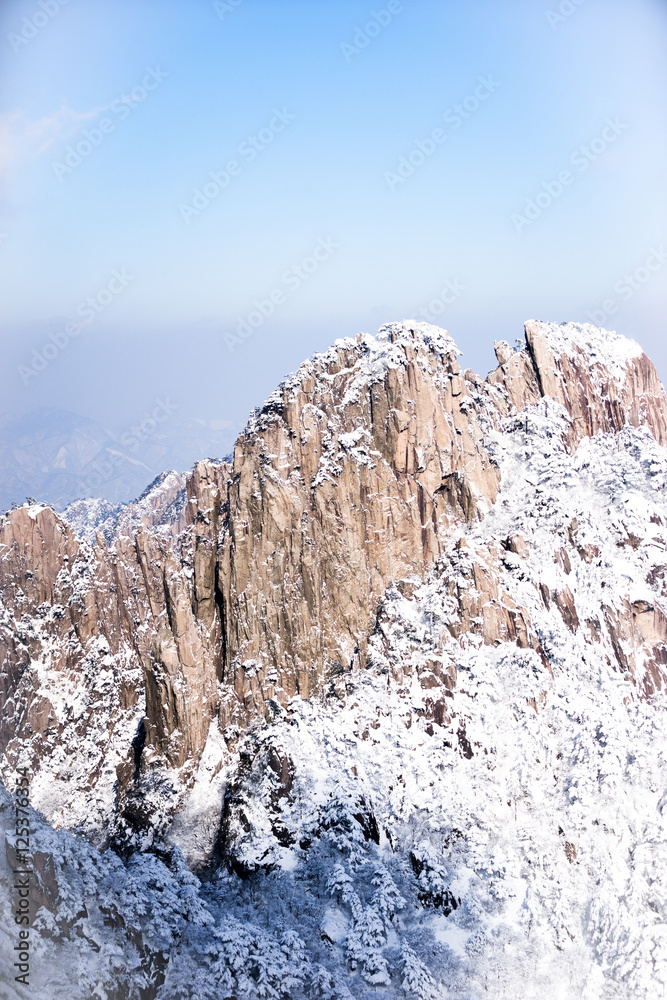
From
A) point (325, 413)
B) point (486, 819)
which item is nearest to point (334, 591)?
point (325, 413)

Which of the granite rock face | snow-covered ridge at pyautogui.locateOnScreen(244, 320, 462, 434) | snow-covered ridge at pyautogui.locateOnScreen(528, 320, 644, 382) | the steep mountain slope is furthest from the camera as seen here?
snow-covered ridge at pyautogui.locateOnScreen(528, 320, 644, 382)

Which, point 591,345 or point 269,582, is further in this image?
point 591,345

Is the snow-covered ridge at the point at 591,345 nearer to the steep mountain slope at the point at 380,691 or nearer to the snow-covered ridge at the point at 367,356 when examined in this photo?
the steep mountain slope at the point at 380,691

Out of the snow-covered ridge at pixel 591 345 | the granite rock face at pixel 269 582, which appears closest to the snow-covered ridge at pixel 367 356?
the granite rock face at pixel 269 582

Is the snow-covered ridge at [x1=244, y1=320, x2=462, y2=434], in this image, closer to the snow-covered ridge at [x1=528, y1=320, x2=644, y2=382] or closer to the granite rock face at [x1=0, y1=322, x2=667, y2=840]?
the granite rock face at [x1=0, y1=322, x2=667, y2=840]

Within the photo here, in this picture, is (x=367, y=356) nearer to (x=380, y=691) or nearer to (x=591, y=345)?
(x=591, y=345)

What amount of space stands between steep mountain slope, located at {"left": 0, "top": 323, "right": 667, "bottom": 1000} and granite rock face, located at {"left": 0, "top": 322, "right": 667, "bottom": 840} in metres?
0.35

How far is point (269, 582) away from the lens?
8569 cm

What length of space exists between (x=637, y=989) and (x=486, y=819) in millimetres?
18026

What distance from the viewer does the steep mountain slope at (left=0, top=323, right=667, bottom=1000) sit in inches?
2437

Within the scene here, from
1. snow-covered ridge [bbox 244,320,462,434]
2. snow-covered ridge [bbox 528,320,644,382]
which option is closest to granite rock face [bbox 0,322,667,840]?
snow-covered ridge [bbox 244,320,462,434]

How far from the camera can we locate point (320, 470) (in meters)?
88.8

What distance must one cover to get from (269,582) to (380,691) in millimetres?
17854

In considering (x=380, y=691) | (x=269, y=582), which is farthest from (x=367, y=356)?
(x=380, y=691)
